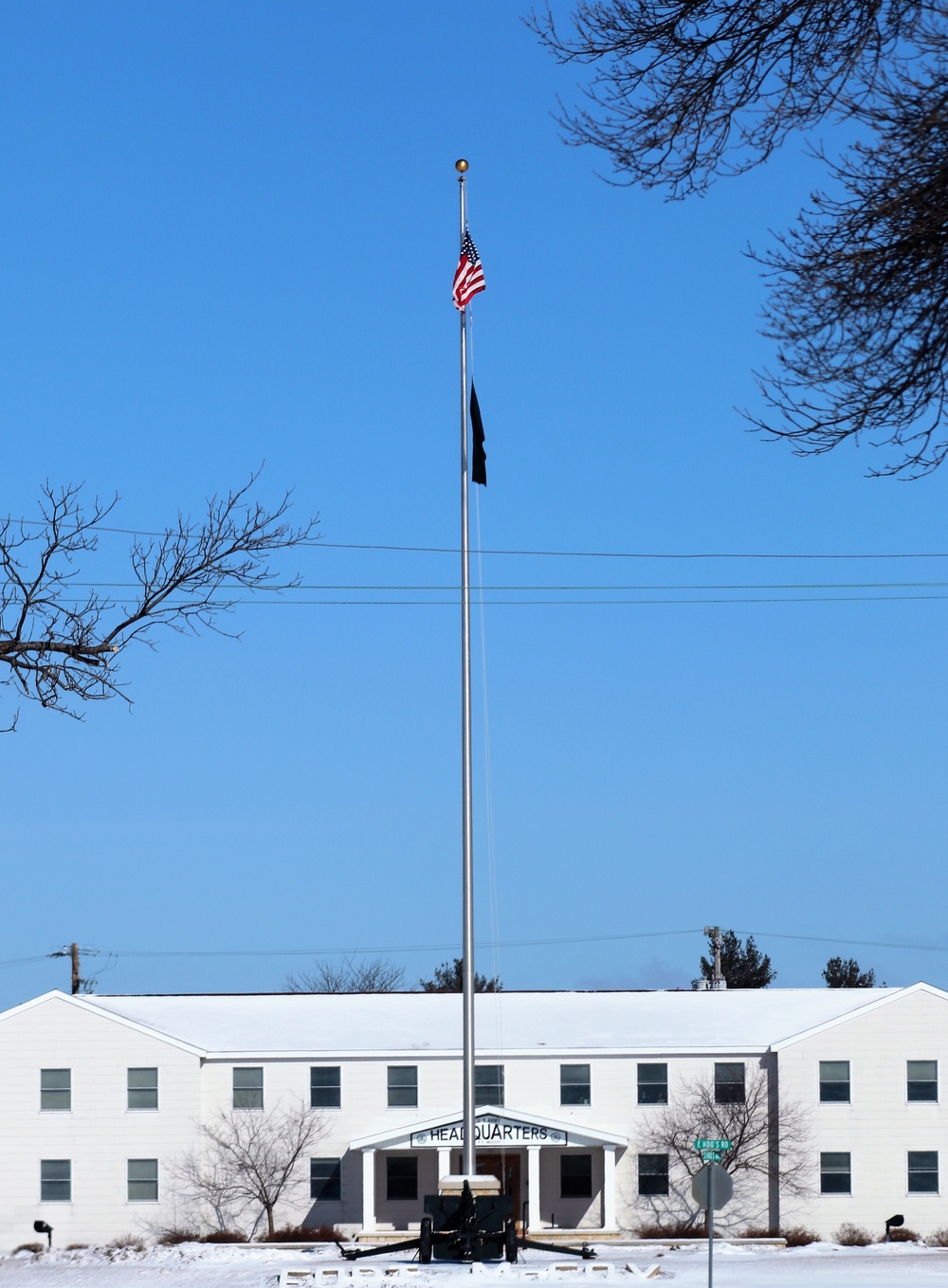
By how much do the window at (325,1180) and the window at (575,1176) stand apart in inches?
235

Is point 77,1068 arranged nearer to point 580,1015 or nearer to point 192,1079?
point 192,1079

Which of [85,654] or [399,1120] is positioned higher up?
[85,654]

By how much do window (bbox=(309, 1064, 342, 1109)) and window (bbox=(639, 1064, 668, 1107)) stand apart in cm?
824

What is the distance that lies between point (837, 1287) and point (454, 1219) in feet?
24.1

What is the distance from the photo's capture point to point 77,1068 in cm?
5069

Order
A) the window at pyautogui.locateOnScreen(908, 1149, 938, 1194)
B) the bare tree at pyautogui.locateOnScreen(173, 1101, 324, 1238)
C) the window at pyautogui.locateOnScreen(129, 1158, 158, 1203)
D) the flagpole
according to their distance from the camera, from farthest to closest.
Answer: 1. the window at pyautogui.locateOnScreen(129, 1158, 158, 1203)
2. the bare tree at pyautogui.locateOnScreen(173, 1101, 324, 1238)
3. the window at pyautogui.locateOnScreen(908, 1149, 938, 1194)
4. the flagpole

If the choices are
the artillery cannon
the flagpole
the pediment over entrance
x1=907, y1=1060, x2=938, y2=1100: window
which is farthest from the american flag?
x1=907, y1=1060, x2=938, y2=1100: window

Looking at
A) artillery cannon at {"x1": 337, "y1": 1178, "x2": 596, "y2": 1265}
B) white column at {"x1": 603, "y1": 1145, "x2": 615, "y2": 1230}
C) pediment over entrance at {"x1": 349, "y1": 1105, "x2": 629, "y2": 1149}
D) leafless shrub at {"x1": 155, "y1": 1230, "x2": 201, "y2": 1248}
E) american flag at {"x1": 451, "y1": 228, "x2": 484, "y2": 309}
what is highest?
american flag at {"x1": 451, "y1": 228, "x2": 484, "y2": 309}

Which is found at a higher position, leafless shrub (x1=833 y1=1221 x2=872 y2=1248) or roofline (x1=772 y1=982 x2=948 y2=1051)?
roofline (x1=772 y1=982 x2=948 y2=1051)

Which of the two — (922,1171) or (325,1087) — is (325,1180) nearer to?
(325,1087)

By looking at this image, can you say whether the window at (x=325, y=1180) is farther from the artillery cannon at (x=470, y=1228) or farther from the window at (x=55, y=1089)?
the artillery cannon at (x=470, y=1228)

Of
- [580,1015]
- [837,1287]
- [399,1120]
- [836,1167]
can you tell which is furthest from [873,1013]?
[837,1287]

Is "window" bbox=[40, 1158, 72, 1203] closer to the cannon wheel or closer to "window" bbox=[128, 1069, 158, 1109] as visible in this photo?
"window" bbox=[128, 1069, 158, 1109]

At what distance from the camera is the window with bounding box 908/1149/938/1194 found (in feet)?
160
